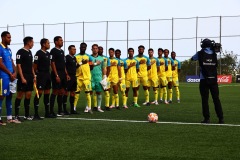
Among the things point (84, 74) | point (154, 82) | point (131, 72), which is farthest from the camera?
point (154, 82)

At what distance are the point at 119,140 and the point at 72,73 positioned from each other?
19.8 feet

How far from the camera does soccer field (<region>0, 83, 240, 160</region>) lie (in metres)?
6.94

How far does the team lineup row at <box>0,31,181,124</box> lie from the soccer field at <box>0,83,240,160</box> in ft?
3.53

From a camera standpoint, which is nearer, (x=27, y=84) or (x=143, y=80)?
(x=27, y=84)

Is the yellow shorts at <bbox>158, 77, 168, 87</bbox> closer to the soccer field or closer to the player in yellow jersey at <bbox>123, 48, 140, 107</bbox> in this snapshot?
the player in yellow jersey at <bbox>123, 48, 140, 107</bbox>

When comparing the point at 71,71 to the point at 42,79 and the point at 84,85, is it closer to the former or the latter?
the point at 84,85

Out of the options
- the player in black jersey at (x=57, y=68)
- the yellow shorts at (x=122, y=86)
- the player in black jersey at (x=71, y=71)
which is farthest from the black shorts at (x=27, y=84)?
the yellow shorts at (x=122, y=86)

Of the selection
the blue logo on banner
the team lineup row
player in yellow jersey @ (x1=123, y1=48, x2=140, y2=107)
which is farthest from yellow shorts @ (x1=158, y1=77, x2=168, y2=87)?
the blue logo on banner

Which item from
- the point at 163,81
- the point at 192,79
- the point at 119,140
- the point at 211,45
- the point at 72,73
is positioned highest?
the point at 211,45

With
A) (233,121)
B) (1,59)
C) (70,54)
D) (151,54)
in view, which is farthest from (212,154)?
(151,54)

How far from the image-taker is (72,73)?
46.0 feet

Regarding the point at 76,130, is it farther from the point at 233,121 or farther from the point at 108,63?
the point at 108,63

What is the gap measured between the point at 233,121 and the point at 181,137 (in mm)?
3371

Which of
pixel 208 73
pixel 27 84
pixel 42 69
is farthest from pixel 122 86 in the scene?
pixel 208 73
